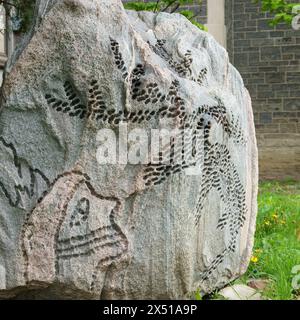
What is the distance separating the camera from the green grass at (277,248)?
3.00 metres

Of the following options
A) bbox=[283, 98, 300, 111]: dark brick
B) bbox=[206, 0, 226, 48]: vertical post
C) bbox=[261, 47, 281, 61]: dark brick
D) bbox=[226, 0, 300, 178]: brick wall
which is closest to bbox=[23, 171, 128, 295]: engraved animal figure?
bbox=[226, 0, 300, 178]: brick wall

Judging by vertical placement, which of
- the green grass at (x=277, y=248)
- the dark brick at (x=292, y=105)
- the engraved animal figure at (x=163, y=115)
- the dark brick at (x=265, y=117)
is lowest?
the green grass at (x=277, y=248)

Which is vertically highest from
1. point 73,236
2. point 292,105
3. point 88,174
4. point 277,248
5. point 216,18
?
point 216,18

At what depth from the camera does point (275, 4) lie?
7074 millimetres

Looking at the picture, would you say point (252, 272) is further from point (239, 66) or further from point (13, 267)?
point (239, 66)

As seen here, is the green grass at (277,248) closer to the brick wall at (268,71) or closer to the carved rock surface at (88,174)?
the carved rock surface at (88,174)

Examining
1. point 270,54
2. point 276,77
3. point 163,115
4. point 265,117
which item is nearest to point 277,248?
point 163,115

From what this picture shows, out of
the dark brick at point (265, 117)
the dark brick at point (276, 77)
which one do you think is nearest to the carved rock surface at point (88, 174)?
the dark brick at point (265, 117)

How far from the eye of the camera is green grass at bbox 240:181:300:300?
→ 300cm

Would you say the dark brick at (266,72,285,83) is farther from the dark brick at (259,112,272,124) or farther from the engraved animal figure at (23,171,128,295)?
the engraved animal figure at (23,171,128,295)

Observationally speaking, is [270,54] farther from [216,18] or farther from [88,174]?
[88,174]

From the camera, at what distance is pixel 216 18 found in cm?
1169

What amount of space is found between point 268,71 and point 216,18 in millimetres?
1459

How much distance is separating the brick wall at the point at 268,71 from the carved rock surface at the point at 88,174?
9.46m
